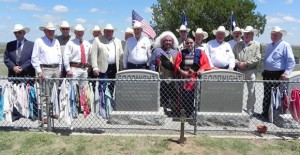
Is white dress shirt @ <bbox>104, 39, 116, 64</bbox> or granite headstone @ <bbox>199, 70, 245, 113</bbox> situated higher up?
white dress shirt @ <bbox>104, 39, 116, 64</bbox>

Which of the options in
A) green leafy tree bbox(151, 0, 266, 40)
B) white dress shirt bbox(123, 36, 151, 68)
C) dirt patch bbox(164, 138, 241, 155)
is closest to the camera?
dirt patch bbox(164, 138, 241, 155)

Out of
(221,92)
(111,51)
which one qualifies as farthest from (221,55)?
(111,51)

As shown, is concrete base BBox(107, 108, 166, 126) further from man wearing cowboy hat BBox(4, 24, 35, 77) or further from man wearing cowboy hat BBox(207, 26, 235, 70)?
man wearing cowboy hat BBox(4, 24, 35, 77)

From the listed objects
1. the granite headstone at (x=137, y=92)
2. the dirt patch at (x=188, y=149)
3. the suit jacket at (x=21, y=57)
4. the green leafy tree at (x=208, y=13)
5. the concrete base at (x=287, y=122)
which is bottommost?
the dirt patch at (x=188, y=149)

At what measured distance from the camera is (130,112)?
7031 mm

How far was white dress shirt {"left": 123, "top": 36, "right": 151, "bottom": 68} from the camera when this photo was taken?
7633 mm

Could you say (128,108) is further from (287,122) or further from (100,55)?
(287,122)

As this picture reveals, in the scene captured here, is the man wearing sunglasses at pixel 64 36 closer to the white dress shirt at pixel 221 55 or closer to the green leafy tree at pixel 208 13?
the white dress shirt at pixel 221 55

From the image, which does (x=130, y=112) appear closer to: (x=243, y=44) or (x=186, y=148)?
(x=186, y=148)

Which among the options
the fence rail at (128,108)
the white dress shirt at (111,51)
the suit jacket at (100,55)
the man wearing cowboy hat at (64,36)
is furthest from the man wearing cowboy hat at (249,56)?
the man wearing cowboy hat at (64,36)

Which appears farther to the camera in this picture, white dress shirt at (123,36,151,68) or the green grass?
white dress shirt at (123,36,151,68)

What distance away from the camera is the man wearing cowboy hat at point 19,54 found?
7223 mm

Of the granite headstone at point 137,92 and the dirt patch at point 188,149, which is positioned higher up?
the granite headstone at point 137,92

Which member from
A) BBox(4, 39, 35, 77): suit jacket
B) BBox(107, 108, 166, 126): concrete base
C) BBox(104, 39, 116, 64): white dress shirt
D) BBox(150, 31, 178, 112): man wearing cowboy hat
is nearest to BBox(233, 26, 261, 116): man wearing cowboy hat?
BBox(150, 31, 178, 112): man wearing cowboy hat
